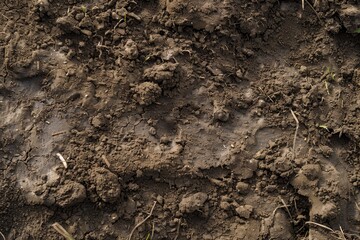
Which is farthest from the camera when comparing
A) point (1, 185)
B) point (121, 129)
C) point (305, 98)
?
point (305, 98)

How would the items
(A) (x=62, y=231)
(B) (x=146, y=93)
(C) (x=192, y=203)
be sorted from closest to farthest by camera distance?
(A) (x=62, y=231), (C) (x=192, y=203), (B) (x=146, y=93)

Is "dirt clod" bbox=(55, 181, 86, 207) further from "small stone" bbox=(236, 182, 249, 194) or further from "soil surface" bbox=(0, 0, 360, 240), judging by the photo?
"small stone" bbox=(236, 182, 249, 194)

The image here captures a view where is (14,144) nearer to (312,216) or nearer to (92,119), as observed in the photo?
(92,119)

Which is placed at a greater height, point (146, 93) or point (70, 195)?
point (146, 93)

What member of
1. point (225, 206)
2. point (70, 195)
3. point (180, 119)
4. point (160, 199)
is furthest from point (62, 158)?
point (225, 206)

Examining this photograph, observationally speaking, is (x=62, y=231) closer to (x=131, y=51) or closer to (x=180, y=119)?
(x=180, y=119)

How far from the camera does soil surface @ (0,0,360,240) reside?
2379 millimetres

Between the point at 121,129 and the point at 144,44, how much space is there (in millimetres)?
538

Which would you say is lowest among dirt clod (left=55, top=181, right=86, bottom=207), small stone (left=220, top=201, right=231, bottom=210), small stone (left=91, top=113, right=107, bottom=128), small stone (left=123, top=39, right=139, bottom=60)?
small stone (left=220, top=201, right=231, bottom=210)

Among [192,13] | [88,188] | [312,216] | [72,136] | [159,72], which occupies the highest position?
[192,13]

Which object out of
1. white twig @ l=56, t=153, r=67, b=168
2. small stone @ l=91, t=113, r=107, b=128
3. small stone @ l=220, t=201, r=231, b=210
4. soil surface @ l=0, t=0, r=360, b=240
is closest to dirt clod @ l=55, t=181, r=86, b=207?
soil surface @ l=0, t=0, r=360, b=240

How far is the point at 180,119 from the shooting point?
2578 millimetres

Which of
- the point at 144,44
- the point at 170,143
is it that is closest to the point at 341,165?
the point at 170,143

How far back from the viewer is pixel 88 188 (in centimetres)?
235
